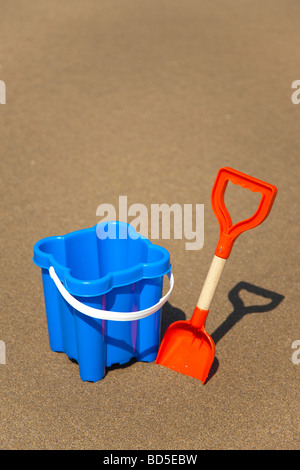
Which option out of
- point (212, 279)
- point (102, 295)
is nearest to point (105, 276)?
point (102, 295)

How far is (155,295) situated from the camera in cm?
211

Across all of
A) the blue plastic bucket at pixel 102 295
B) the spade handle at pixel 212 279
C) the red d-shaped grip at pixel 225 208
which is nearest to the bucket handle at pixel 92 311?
the blue plastic bucket at pixel 102 295

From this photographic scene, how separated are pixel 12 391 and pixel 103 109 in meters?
2.73

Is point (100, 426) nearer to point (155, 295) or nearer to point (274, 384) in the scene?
point (155, 295)

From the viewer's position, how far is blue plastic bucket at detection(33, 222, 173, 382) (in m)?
1.95

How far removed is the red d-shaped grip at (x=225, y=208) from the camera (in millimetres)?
1905

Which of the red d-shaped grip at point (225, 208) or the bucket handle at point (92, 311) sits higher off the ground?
the red d-shaped grip at point (225, 208)

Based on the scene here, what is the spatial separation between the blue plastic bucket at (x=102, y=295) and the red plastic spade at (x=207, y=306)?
0.25ft

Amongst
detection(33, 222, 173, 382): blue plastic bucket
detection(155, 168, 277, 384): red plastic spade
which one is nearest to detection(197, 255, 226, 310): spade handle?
detection(155, 168, 277, 384): red plastic spade

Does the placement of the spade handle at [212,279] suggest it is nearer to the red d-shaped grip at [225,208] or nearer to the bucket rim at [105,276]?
the red d-shaped grip at [225,208]

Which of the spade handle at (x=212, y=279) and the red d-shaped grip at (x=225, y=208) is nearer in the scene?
the red d-shaped grip at (x=225, y=208)

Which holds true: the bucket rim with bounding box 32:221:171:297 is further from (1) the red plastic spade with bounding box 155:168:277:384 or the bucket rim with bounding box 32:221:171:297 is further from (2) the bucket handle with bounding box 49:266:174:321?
(1) the red plastic spade with bounding box 155:168:277:384

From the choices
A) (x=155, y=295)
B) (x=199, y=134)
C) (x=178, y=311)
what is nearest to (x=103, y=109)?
(x=199, y=134)

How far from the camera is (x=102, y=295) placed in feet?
6.41
